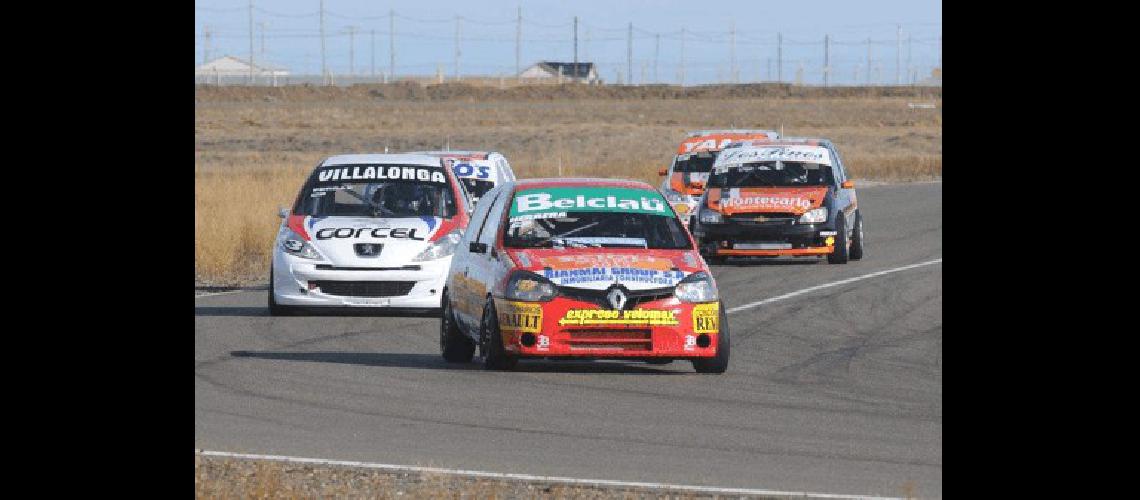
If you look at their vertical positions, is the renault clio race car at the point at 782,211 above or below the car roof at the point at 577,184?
below

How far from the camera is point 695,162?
3534cm

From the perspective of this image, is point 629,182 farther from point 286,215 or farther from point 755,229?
point 755,229

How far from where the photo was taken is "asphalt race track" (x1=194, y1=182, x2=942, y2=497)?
1213 cm

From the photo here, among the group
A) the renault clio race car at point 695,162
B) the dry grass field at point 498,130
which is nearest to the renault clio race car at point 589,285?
the dry grass field at point 498,130

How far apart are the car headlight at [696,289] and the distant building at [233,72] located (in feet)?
470

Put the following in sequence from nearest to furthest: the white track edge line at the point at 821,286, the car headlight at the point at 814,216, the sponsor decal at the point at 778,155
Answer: the white track edge line at the point at 821,286 < the car headlight at the point at 814,216 < the sponsor decal at the point at 778,155

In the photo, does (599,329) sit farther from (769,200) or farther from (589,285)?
(769,200)

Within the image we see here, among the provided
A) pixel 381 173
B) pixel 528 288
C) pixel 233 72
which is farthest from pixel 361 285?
pixel 233 72

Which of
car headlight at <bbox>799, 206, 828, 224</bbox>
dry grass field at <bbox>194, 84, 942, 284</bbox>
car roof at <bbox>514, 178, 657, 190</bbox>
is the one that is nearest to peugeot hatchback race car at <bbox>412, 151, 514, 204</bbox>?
dry grass field at <bbox>194, 84, 942, 284</bbox>

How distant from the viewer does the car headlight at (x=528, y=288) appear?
1590 cm

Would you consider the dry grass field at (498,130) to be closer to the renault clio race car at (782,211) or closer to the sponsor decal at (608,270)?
the renault clio race car at (782,211)

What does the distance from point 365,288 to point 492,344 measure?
4.54m

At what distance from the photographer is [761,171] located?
29172mm
